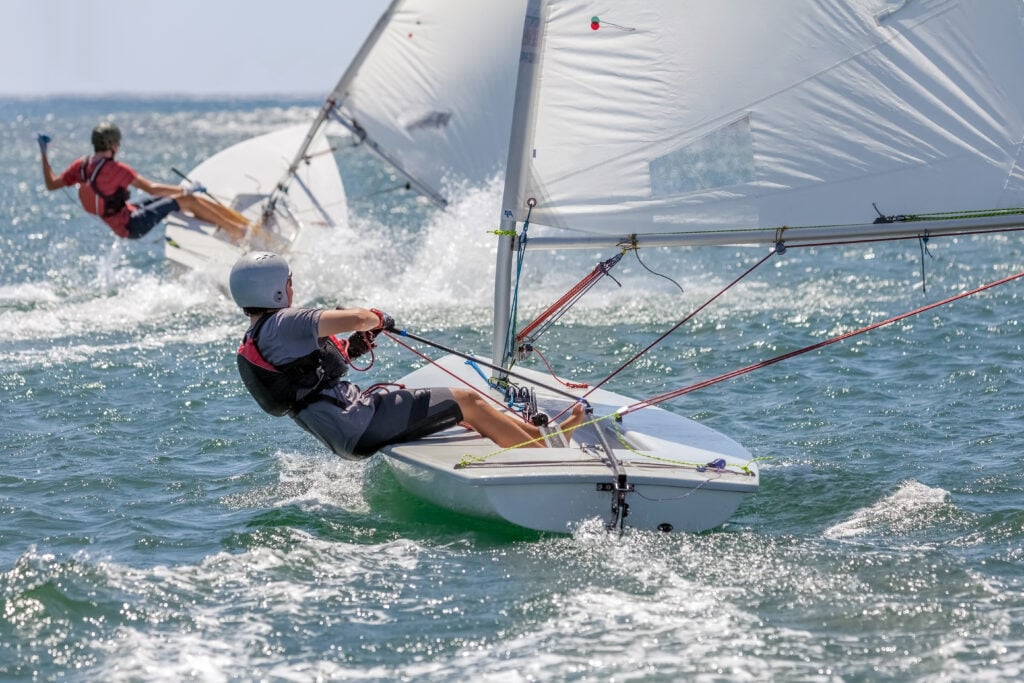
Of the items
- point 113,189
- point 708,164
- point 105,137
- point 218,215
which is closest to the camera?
point 708,164

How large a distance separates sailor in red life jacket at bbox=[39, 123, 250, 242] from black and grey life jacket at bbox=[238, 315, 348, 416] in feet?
21.1

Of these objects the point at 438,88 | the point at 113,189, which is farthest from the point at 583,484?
the point at 113,189

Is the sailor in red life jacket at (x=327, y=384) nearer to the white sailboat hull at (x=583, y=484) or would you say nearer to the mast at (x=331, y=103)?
the white sailboat hull at (x=583, y=484)

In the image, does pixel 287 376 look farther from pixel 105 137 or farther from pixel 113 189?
pixel 113 189

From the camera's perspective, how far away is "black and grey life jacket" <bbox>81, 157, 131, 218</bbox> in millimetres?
11969

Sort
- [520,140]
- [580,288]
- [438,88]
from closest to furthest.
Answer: [520,140] → [580,288] → [438,88]

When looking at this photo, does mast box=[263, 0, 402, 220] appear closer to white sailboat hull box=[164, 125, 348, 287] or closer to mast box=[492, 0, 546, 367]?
white sailboat hull box=[164, 125, 348, 287]

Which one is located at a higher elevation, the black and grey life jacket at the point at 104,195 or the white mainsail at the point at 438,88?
the white mainsail at the point at 438,88

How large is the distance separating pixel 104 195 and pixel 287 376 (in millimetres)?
6912

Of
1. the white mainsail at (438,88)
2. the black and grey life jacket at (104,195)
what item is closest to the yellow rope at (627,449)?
the white mainsail at (438,88)

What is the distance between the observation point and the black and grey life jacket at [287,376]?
19.2 ft

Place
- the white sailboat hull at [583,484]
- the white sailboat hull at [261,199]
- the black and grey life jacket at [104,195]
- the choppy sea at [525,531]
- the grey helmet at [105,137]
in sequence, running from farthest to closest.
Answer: the white sailboat hull at [261,199] → the black and grey life jacket at [104,195] → the grey helmet at [105,137] → the white sailboat hull at [583,484] → the choppy sea at [525,531]

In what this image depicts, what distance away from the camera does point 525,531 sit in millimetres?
5730

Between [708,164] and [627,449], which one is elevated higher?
[708,164]
